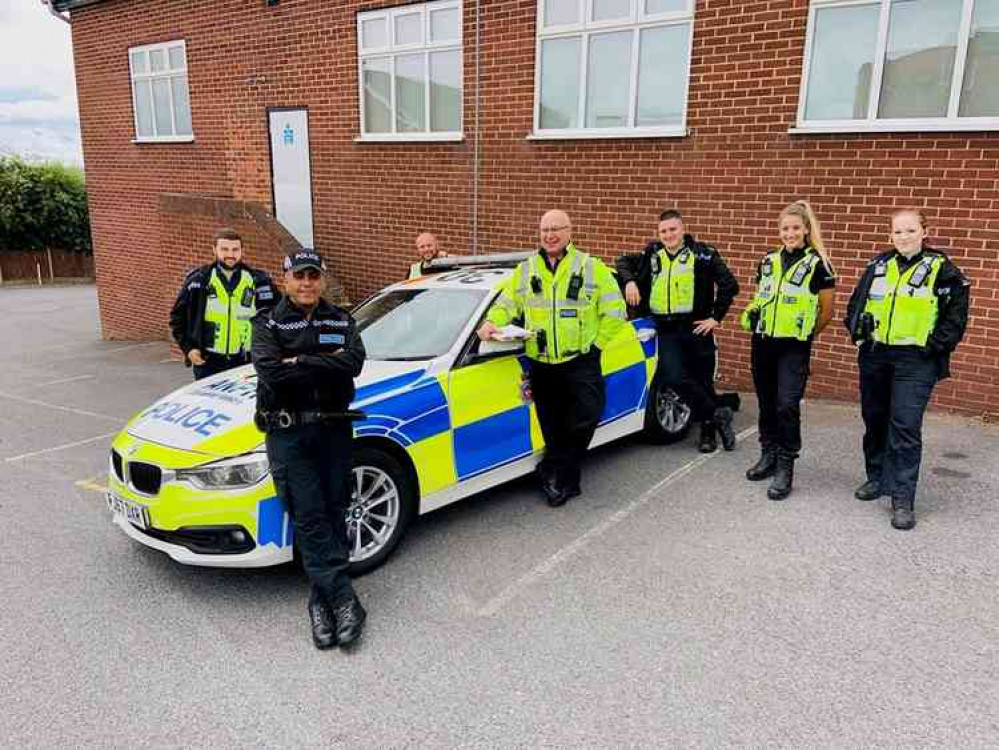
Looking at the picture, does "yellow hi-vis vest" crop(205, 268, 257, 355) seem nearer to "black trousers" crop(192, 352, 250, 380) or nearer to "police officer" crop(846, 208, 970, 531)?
"black trousers" crop(192, 352, 250, 380)

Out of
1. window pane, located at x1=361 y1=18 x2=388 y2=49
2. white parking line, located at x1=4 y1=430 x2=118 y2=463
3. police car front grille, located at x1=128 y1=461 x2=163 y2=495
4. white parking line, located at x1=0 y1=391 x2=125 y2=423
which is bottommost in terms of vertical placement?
white parking line, located at x1=0 y1=391 x2=125 y2=423

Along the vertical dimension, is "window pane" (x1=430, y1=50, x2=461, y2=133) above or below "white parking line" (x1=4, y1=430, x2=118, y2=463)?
above

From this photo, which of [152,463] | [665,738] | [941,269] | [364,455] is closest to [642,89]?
[941,269]

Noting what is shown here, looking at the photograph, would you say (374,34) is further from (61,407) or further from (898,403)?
(898,403)

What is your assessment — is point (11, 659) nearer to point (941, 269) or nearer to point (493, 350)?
point (493, 350)

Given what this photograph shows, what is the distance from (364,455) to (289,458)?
56 cm

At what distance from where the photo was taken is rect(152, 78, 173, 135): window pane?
1291 cm

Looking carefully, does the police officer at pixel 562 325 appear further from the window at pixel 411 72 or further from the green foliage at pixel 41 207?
the green foliage at pixel 41 207

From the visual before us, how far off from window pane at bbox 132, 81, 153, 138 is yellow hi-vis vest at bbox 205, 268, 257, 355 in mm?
9843

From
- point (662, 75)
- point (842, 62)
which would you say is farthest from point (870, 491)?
point (662, 75)

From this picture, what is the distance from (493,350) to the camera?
4430mm

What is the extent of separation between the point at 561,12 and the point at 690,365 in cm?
483

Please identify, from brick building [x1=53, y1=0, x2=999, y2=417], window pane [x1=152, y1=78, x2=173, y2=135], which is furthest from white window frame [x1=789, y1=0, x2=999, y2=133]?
window pane [x1=152, y1=78, x2=173, y2=135]

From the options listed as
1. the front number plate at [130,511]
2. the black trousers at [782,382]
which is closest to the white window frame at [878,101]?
the black trousers at [782,382]
